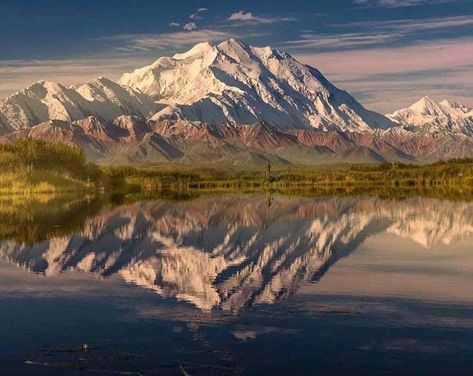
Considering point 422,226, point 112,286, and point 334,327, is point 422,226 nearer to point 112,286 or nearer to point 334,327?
point 112,286

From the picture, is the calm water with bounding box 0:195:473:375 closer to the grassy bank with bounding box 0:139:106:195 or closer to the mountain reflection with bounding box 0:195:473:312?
the mountain reflection with bounding box 0:195:473:312

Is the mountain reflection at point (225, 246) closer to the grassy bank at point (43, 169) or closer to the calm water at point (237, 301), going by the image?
the calm water at point (237, 301)

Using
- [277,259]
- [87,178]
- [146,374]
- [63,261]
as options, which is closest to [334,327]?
[146,374]

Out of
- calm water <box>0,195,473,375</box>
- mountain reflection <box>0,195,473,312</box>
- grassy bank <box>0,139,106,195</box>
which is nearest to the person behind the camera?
calm water <box>0,195,473,375</box>

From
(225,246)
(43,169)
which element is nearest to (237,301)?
(225,246)

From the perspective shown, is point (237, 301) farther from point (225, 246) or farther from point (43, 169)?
point (43, 169)

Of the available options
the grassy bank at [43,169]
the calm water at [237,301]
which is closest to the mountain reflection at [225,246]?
the calm water at [237,301]

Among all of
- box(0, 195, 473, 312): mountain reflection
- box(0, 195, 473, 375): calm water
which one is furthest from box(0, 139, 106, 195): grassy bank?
box(0, 195, 473, 375): calm water
